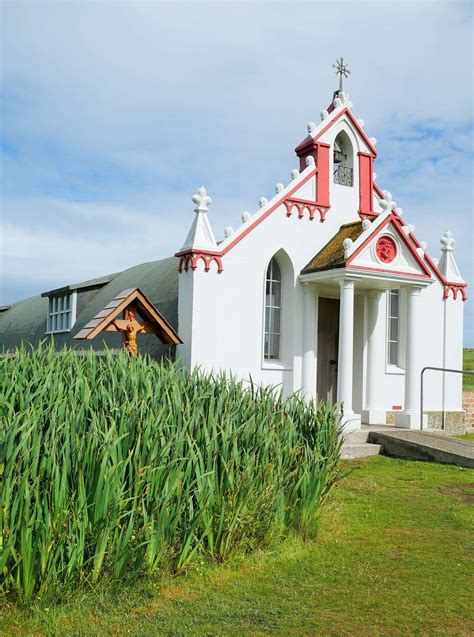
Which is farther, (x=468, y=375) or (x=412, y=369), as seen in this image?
(x=468, y=375)

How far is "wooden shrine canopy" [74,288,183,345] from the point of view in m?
10.5

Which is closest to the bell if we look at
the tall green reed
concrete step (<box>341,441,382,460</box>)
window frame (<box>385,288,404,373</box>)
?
window frame (<box>385,288,404,373</box>)

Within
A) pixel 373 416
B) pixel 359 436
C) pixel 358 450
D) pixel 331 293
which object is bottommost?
pixel 358 450

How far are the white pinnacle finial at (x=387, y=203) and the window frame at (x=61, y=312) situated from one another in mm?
8743

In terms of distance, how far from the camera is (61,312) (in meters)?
19.2

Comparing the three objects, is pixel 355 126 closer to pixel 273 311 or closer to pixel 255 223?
pixel 255 223

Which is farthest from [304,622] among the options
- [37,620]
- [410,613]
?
[37,620]

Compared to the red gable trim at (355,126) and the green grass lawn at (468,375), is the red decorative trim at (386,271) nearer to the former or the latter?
the red gable trim at (355,126)

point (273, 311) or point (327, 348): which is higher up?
point (273, 311)

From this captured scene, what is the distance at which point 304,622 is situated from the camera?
4.83 meters

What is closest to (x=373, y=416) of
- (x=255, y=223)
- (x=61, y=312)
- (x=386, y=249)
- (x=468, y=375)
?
(x=386, y=249)

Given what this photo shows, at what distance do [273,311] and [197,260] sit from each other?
2.32m

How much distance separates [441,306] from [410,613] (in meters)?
11.8

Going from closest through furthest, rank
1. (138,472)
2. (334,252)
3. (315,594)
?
1. (138,472)
2. (315,594)
3. (334,252)
